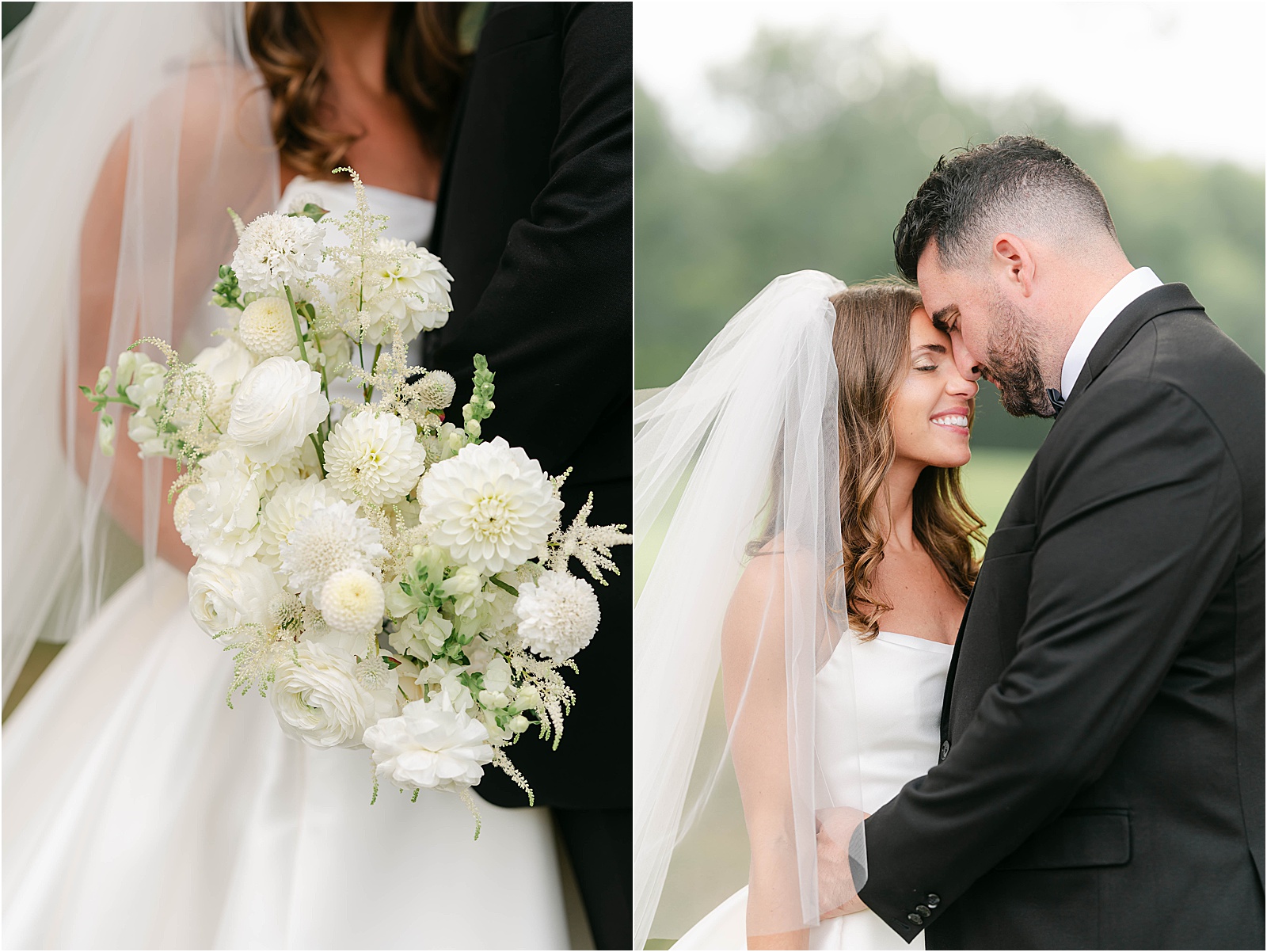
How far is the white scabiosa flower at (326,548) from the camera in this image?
46.4 inches

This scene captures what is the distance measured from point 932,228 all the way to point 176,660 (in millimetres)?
1543

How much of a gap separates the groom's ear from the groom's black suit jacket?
152 mm

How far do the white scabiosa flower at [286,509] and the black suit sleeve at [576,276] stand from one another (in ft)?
1.38

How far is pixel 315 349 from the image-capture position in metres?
1.42

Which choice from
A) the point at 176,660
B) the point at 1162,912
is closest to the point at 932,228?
the point at 1162,912

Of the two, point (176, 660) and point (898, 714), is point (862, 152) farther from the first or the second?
point (176, 660)

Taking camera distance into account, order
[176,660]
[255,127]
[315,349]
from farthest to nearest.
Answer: [255,127] → [176,660] → [315,349]

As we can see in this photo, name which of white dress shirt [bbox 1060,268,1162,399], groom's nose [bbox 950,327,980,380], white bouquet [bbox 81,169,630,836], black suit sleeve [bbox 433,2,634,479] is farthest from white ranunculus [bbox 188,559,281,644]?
white dress shirt [bbox 1060,268,1162,399]

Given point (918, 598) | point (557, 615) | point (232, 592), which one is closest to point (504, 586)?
point (557, 615)

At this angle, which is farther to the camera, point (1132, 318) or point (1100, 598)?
point (1132, 318)

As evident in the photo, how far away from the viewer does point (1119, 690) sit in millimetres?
1212

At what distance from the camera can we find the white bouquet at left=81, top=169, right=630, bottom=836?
119cm

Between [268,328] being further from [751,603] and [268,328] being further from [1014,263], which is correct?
[1014,263]

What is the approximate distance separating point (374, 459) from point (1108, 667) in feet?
3.33
